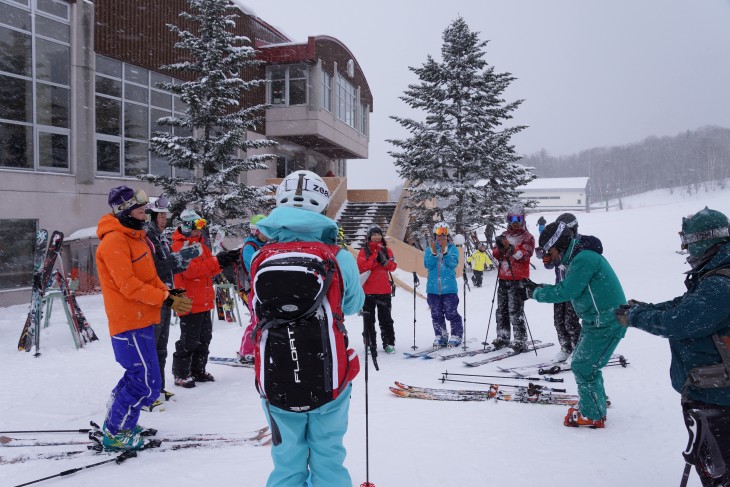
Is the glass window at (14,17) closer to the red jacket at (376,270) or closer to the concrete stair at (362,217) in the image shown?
the red jacket at (376,270)

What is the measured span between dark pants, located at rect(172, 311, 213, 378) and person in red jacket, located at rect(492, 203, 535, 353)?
14.8 feet

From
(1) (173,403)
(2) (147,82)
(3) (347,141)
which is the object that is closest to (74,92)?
(2) (147,82)

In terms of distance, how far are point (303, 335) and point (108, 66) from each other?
15.9 metres

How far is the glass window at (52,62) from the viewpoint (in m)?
13.0

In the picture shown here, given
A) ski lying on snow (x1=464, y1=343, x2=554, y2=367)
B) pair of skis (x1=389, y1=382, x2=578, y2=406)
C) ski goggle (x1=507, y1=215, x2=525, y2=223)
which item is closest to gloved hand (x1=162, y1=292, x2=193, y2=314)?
pair of skis (x1=389, y1=382, x2=578, y2=406)

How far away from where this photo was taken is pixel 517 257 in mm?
7629

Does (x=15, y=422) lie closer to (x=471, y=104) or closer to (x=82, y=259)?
(x=82, y=259)

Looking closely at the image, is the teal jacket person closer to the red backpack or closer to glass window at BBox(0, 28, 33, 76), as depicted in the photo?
the red backpack

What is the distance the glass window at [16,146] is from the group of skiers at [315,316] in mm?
9485

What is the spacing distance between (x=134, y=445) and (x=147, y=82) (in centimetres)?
1542

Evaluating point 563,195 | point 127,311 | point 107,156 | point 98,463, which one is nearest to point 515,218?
point 127,311

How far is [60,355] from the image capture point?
7.30 metres

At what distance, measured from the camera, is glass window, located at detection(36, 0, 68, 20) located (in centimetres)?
1296

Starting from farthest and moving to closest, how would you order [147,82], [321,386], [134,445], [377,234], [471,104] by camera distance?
1. [471,104]
2. [147,82]
3. [377,234]
4. [134,445]
5. [321,386]
